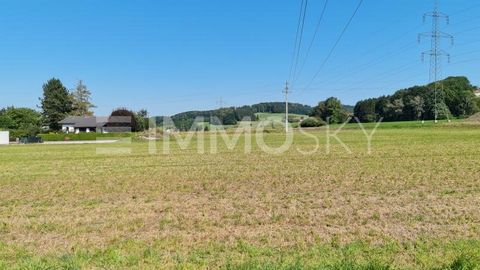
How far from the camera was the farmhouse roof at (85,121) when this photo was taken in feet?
314

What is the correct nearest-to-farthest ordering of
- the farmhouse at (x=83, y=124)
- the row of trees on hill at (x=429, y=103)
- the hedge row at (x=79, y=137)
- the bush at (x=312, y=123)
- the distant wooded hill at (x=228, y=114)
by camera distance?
the hedge row at (x=79, y=137) < the distant wooded hill at (x=228, y=114) < the bush at (x=312, y=123) < the farmhouse at (x=83, y=124) < the row of trees on hill at (x=429, y=103)

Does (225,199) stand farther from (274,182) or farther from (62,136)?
(62,136)

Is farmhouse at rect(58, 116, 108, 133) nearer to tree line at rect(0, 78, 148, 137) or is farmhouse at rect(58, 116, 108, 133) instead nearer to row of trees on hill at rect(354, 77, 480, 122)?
tree line at rect(0, 78, 148, 137)

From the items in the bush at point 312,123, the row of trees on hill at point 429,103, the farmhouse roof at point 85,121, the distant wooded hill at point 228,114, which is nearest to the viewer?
the distant wooded hill at point 228,114

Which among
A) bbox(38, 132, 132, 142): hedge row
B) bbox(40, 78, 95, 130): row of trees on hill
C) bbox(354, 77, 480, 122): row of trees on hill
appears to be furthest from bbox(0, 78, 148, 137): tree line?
bbox(354, 77, 480, 122): row of trees on hill

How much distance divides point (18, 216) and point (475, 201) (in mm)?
9650

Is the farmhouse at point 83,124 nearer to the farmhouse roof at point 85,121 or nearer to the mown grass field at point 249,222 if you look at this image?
the farmhouse roof at point 85,121

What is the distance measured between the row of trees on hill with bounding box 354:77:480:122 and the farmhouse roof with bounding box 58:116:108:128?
78.0m

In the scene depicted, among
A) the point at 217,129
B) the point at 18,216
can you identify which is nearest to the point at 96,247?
the point at 18,216

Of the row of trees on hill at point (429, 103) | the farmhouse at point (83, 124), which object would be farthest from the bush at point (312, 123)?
the farmhouse at point (83, 124)

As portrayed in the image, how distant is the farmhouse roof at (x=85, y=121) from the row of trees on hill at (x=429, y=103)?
78.0 metres

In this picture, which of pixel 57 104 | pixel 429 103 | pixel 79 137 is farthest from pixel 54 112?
pixel 429 103

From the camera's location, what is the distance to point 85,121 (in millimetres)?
97562

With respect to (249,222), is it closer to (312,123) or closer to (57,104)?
(312,123)
